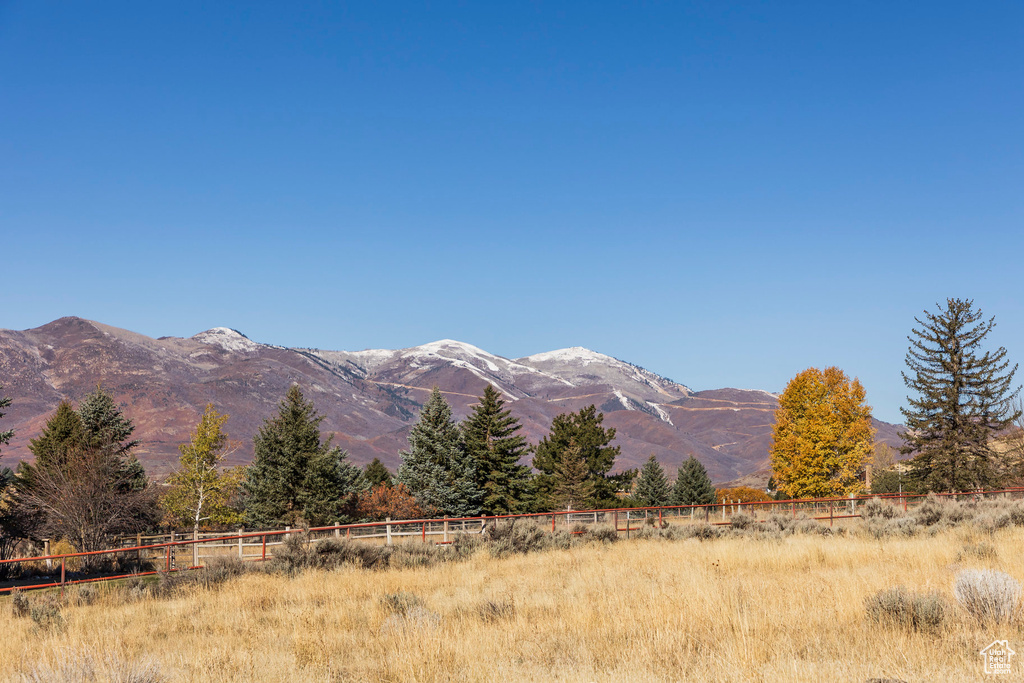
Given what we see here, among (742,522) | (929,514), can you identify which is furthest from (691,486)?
(929,514)

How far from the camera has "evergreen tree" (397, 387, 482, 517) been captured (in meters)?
57.6

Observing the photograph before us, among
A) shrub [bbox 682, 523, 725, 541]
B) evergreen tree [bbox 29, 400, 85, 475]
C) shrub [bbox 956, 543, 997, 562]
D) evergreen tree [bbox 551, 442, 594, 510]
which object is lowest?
evergreen tree [bbox 551, 442, 594, 510]

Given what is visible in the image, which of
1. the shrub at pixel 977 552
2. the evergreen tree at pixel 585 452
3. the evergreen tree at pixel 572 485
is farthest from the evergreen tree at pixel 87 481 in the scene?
the evergreen tree at pixel 585 452

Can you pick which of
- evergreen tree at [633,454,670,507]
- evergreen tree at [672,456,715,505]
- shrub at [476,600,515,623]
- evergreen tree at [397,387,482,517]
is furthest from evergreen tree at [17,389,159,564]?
evergreen tree at [672,456,715,505]

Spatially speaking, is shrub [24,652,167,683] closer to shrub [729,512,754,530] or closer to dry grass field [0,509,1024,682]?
dry grass field [0,509,1024,682]

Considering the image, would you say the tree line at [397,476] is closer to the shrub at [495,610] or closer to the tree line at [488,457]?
the tree line at [488,457]

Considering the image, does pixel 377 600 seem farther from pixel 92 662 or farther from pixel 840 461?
pixel 840 461

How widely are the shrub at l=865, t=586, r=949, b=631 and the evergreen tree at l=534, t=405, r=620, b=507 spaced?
54.1m

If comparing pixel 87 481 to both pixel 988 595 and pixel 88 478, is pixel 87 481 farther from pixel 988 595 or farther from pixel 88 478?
pixel 988 595

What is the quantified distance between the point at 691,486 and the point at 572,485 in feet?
90.0

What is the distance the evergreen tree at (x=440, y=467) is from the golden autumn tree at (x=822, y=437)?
96.6 ft

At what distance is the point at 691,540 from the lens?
22281 millimetres

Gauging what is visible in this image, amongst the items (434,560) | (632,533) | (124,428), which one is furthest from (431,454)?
(434,560)

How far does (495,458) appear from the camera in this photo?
6009 cm
